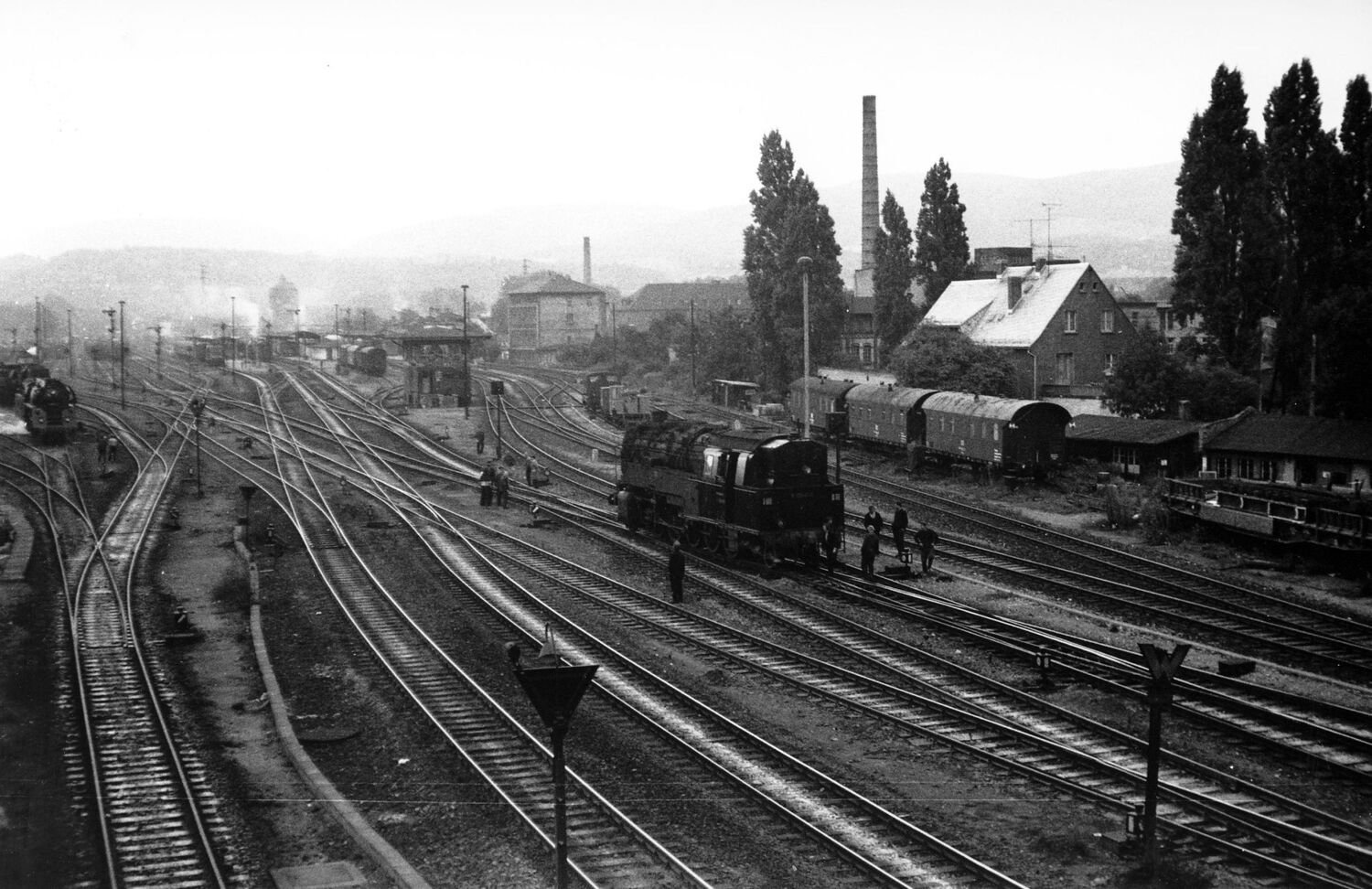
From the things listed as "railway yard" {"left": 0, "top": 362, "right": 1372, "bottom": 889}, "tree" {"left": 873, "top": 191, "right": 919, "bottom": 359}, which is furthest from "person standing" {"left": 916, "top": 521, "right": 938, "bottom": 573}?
"tree" {"left": 873, "top": 191, "right": 919, "bottom": 359}

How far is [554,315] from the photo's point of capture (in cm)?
12838

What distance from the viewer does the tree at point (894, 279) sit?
7281 centimetres

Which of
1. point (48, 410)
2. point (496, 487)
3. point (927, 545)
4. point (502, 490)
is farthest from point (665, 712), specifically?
point (48, 410)

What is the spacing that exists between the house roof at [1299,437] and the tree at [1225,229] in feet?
35.7

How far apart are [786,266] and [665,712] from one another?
50893 mm

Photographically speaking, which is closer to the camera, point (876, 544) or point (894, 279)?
point (876, 544)

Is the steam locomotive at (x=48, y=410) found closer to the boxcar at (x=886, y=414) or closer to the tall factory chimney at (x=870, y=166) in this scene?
the boxcar at (x=886, y=414)

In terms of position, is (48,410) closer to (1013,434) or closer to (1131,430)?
(1013,434)

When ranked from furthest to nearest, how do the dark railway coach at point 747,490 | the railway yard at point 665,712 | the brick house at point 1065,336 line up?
1. the brick house at point 1065,336
2. the dark railway coach at point 747,490
3. the railway yard at point 665,712

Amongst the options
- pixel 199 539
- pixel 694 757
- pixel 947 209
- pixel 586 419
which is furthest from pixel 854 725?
pixel 947 209

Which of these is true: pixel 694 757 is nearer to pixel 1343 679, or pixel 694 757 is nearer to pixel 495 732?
pixel 495 732

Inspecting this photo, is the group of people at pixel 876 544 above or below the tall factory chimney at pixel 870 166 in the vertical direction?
below

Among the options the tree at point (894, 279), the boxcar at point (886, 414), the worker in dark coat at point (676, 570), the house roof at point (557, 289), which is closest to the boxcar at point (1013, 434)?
the boxcar at point (886, 414)

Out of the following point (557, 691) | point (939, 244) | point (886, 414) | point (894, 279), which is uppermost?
point (939, 244)
